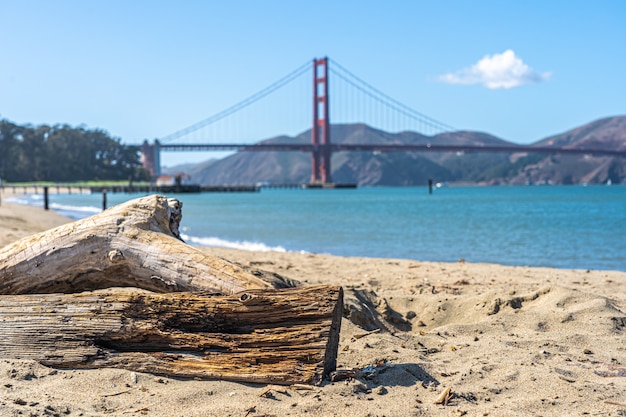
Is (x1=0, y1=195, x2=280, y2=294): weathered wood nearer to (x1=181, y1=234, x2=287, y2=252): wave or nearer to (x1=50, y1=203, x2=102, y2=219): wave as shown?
(x1=181, y1=234, x2=287, y2=252): wave

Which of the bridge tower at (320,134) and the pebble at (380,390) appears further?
the bridge tower at (320,134)

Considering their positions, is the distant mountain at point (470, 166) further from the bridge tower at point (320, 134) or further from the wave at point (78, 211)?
the wave at point (78, 211)

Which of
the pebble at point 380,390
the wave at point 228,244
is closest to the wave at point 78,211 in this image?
the wave at point 228,244

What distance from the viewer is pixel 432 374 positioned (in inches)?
131

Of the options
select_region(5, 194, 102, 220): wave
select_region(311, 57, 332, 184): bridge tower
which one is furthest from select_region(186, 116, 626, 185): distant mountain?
select_region(5, 194, 102, 220): wave

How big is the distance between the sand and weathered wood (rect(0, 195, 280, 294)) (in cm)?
75

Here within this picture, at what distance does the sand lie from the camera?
Answer: 2.83 meters

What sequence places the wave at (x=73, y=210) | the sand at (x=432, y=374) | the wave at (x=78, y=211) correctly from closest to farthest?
the sand at (x=432, y=374) < the wave at (x=73, y=210) < the wave at (x=78, y=211)

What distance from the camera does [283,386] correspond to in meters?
3.03

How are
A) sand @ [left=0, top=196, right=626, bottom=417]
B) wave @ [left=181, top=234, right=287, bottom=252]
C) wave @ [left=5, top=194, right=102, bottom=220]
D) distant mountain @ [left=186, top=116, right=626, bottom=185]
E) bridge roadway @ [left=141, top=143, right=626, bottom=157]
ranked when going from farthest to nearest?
distant mountain @ [left=186, top=116, right=626, bottom=185] < bridge roadway @ [left=141, top=143, right=626, bottom=157] < wave @ [left=5, top=194, right=102, bottom=220] < wave @ [left=181, top=234, right=287, bottom=252] < sand @ [left=0, top=196, right=626, bottom=417]

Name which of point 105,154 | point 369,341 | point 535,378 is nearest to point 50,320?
point 369,341

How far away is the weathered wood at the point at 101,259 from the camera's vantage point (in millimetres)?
3764

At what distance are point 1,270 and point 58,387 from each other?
4.12 ft

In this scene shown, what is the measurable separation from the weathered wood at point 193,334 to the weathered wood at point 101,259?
1.41 ft
